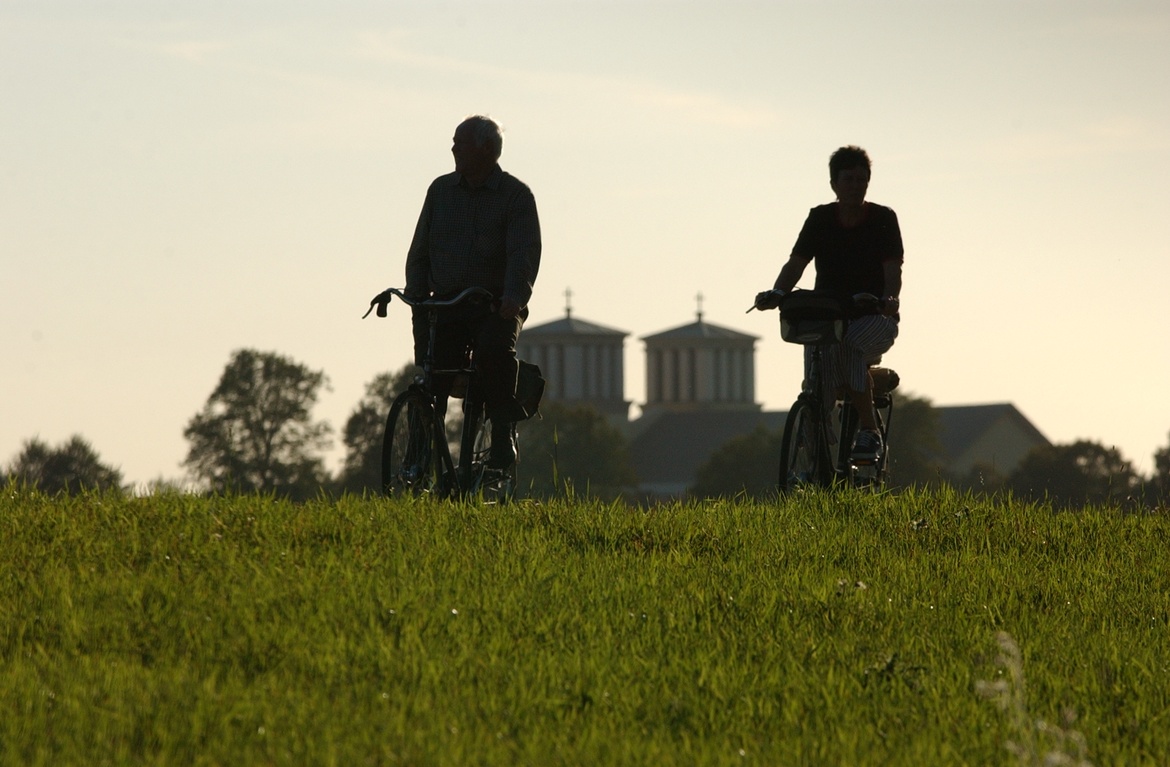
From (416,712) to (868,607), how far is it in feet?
7.55

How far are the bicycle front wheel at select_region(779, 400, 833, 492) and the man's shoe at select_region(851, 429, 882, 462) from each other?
225 millimetres

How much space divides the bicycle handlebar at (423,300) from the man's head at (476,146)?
2.13 feet

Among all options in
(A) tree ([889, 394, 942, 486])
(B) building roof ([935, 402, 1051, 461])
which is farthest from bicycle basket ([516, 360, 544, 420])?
(B) building roof ([935, 402, 1051, 461])

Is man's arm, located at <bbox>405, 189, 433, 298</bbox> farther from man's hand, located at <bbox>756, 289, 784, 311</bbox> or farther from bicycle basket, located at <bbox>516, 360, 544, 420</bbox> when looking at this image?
man's hand, located at <bbox>756, 289, 784, 311</bbox>

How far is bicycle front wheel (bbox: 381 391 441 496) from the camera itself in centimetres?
973

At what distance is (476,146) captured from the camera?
967cm

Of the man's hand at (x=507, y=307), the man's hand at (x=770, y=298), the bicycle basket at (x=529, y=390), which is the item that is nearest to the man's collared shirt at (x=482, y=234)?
the man's hand at (x=507, y=307)

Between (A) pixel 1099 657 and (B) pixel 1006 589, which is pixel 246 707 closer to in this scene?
(A) pixel 1099 657

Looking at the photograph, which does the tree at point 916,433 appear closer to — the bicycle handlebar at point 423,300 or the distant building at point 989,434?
the distant building at point 989,434

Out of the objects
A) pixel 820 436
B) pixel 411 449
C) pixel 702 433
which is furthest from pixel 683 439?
pixel 411 449

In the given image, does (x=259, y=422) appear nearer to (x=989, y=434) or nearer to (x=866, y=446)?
(x=866, y=446)

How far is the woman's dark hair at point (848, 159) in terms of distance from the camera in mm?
10109

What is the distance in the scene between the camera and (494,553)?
7746mm

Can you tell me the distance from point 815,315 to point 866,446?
2.69 feet
